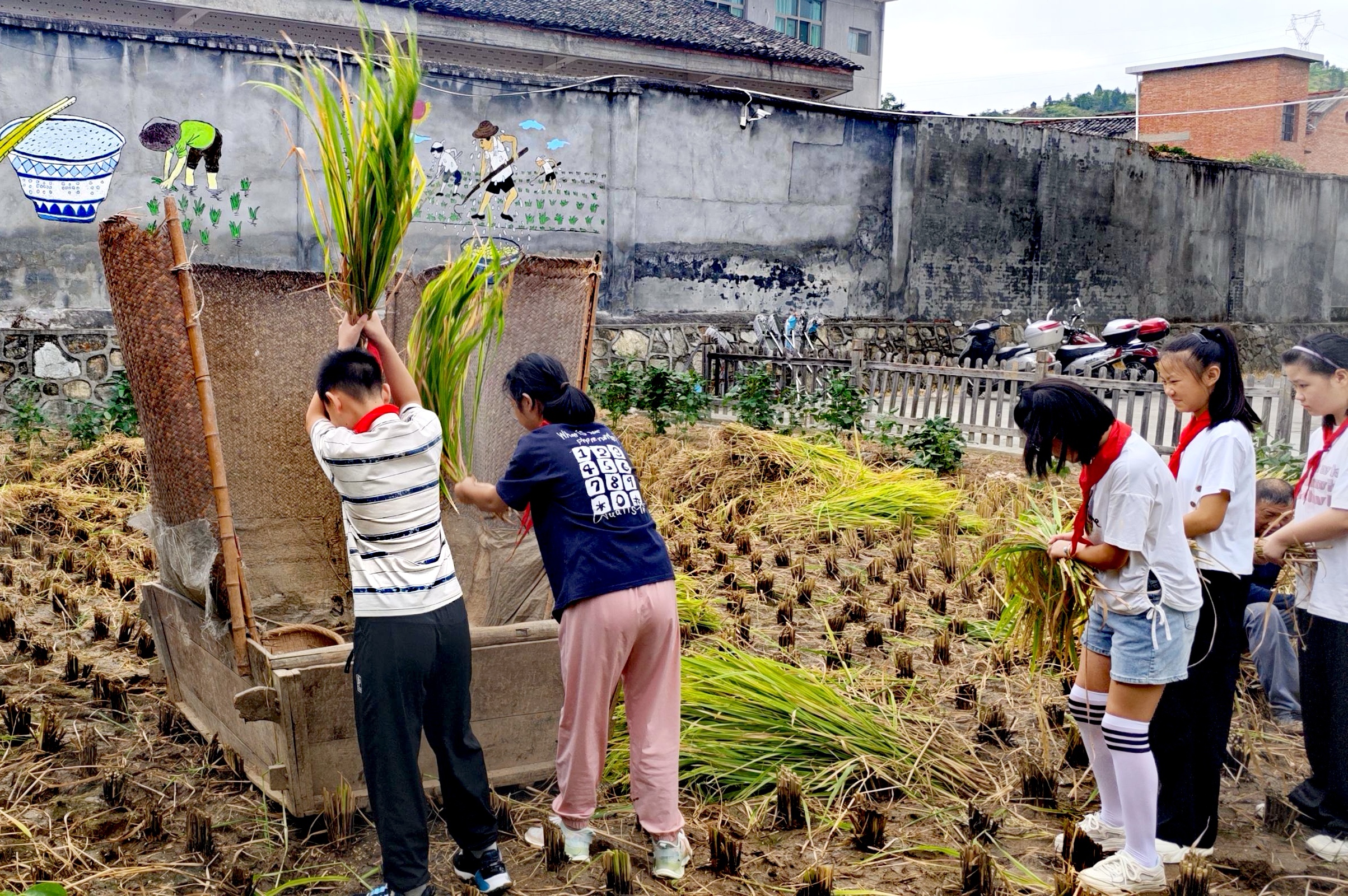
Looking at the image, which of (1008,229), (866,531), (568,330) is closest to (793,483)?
(866,531)

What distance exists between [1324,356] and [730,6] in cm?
2473

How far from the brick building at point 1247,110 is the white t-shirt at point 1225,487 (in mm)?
31692

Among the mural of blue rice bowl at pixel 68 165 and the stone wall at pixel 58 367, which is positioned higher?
the mural of blue rice bowl at pixel 68 165

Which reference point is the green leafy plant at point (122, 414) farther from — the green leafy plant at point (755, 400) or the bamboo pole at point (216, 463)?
the bamboo pole at point (216, 463)

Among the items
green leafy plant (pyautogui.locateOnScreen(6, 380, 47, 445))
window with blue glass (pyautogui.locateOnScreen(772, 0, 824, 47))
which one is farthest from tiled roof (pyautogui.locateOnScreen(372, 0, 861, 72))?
green leafy plant (pyautogui.locateOnScreen(6, 380, 47, 445))

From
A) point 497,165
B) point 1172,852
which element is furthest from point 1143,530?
point 497,165

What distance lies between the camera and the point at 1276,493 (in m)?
4.52

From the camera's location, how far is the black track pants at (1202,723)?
11.7 ft

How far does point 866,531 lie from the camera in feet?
26.9

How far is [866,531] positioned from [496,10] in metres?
12.4

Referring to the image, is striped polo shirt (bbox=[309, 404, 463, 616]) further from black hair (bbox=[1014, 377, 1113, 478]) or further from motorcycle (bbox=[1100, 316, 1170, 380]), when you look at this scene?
motorcycle (bbox=[1100, 316, 1170, 380])

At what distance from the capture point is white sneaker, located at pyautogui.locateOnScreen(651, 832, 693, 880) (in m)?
3.55

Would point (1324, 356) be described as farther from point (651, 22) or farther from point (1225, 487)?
point (651, 22)

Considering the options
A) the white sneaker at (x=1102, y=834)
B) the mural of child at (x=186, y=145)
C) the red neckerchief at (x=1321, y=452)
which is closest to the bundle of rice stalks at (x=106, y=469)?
the mural of child at (x=186, y=145)
